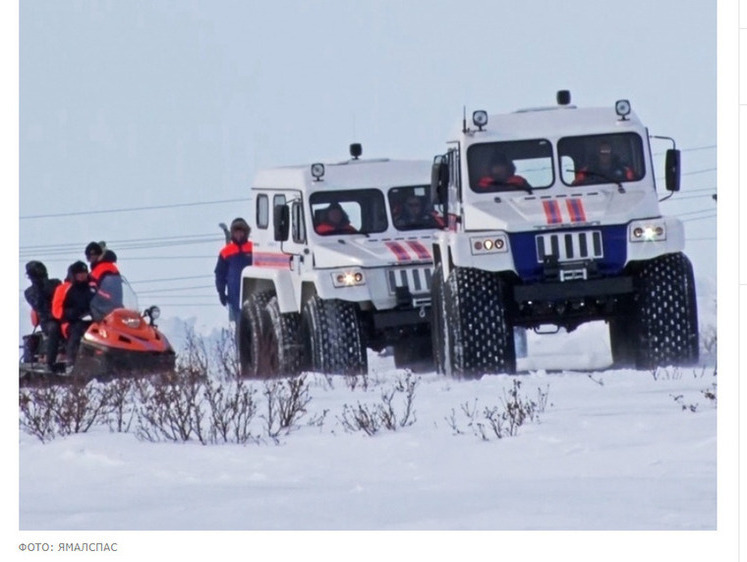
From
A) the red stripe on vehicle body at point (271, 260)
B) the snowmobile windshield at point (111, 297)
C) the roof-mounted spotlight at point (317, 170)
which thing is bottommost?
the snowmobile windshield at point (111, 297)

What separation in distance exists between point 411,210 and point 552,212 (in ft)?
11.3

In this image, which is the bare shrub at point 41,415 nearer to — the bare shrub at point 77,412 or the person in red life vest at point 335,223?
the bare shrub at point 77,412

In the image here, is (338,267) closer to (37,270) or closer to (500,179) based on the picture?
(500,179)

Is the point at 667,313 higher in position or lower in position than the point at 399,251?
lower

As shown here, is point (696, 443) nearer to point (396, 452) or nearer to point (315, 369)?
point (396, 452)

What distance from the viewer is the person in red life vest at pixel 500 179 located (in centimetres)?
1817

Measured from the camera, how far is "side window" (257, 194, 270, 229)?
21938 mm

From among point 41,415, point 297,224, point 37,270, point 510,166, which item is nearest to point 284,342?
point 297,224

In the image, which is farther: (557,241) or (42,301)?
(42,301)

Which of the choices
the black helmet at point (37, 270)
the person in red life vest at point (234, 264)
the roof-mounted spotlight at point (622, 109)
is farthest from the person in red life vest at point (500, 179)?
the person in red life vest at point (234, 264)

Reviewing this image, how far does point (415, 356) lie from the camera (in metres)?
22.1

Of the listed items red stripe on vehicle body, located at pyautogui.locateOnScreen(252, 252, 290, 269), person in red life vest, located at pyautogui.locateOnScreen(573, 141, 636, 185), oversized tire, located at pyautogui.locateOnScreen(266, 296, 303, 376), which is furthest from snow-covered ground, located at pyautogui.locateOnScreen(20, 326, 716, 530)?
red stripe on vehicle body, located at pyautogui.locateOnScreen(252, 252, 290, 269)

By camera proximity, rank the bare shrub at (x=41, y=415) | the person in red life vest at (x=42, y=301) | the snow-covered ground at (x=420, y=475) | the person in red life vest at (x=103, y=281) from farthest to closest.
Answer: the person in red life vest at (x=42, y=301)
the person in red life vest at (x=103, y=281)
the bare shrub at (x=41, y=415)
the snow-covered ground at (x=420, y=475)

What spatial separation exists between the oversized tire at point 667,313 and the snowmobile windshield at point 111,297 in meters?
5.14
